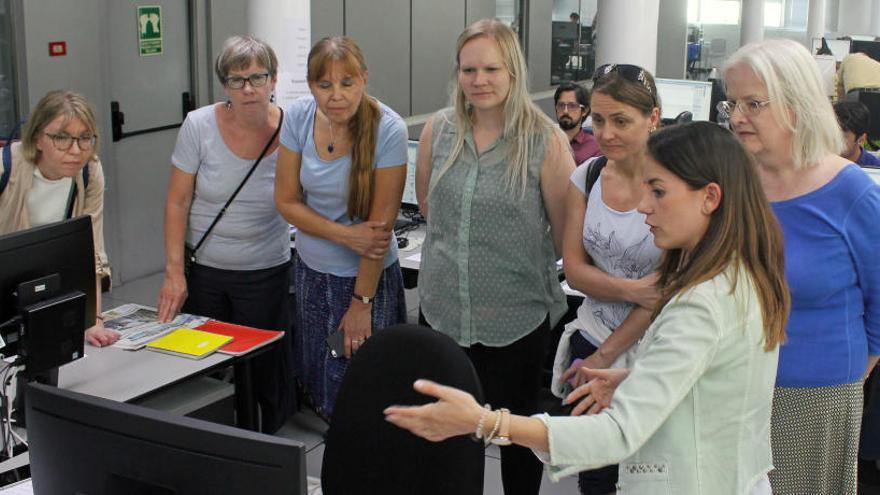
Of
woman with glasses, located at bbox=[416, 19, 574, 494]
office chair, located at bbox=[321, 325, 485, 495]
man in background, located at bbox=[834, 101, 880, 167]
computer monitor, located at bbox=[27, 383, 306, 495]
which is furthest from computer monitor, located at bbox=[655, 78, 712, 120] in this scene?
computer monitor, located at bbox=[27, 383, 306, 495]

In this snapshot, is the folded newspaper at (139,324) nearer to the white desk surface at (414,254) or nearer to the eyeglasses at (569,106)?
the white desk surface at (414,254)

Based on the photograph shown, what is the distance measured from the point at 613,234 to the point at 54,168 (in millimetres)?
1617

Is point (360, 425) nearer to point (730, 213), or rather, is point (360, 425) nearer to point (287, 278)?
point (730, 213)

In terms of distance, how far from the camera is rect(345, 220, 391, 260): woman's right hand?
3043 millimetres

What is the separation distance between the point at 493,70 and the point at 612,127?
358 millimetres

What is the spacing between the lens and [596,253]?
2.60 m

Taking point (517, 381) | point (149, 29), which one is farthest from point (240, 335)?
point (149, 29)

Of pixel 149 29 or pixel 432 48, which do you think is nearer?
pixel 149 29

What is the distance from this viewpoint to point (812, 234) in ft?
7.04

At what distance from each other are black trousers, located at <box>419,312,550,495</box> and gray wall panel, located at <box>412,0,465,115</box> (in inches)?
229

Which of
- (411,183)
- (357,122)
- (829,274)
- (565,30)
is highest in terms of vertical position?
(565,30)

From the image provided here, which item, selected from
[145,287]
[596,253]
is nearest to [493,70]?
[596,253]

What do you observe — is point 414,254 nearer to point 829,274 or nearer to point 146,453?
point 829,274

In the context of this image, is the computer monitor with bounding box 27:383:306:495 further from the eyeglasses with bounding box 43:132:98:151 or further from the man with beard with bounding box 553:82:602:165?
the man with beard with bounding box 553:82:602:165
